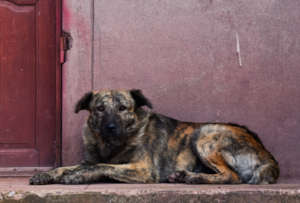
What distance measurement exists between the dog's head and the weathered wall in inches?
19.3

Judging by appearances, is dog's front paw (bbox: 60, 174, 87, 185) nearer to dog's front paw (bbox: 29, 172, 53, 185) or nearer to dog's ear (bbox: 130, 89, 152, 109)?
dog's front paw (bbox: 29, 172, 53, 185)

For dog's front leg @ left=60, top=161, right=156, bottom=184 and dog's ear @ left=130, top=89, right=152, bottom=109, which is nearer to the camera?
dog's front leg @ left=60, top=161, right=156, bottom=184

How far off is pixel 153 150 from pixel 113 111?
65 cm

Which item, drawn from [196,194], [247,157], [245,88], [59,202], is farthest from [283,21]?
[59,202]

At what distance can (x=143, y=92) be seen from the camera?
623 centimetres

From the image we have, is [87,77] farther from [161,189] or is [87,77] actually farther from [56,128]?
[161,189]

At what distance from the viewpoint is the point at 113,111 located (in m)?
5.52

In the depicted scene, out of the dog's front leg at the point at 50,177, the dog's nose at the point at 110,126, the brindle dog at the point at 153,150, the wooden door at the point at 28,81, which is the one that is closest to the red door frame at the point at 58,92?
the wooden door at the point at 28,81

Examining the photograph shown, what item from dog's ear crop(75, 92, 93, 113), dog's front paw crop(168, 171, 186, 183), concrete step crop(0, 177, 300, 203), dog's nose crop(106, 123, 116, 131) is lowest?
dog's front paw crop(168, 171, 186, 183)

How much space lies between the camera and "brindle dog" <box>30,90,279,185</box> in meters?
Result: 5.36

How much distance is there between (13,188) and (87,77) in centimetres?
175

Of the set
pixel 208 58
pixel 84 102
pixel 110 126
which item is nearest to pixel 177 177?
pixel 110 126

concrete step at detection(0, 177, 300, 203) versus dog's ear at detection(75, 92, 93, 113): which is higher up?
dog's ear at detection(75, 92, 93, 113)

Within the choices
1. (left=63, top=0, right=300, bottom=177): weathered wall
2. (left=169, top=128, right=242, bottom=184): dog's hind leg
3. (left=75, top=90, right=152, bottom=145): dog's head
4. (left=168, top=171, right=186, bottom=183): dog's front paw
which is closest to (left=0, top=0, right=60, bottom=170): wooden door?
(left=63, top=0, right=300, bottom=177): weathered wall
